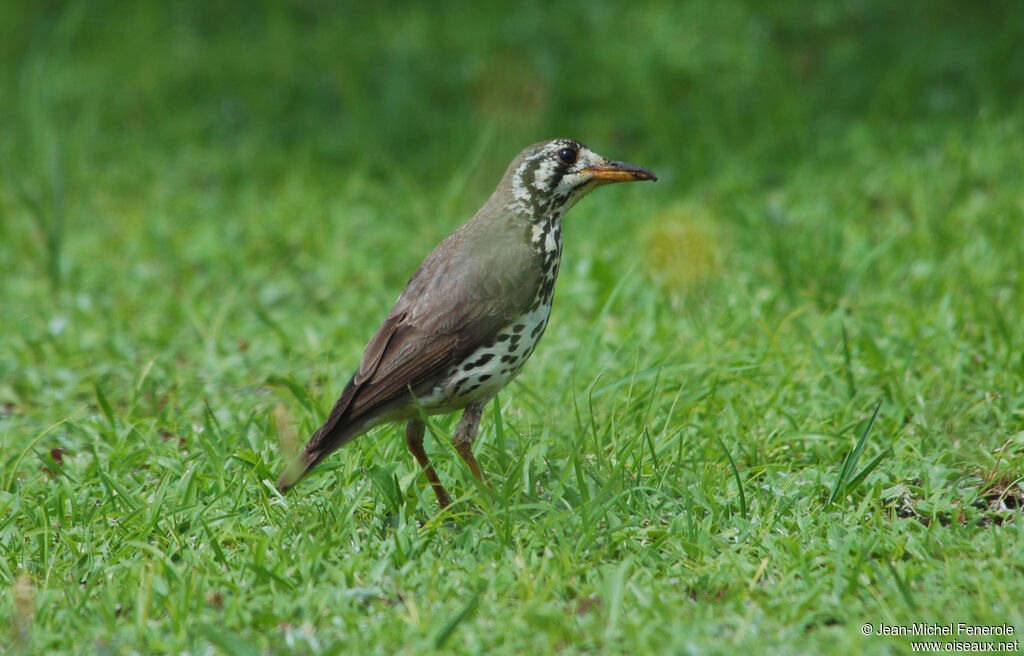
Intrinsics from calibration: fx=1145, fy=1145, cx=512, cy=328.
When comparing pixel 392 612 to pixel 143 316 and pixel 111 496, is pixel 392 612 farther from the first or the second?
pixel 143 316

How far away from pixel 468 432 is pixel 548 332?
5.33 feet

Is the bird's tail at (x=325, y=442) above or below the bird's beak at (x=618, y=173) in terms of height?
below

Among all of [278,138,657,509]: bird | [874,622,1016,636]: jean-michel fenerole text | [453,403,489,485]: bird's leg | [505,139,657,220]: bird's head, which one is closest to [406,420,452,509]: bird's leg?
[278,138,657,509]: bird

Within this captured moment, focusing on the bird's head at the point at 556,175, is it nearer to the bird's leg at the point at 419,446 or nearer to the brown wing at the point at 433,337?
the brown wing at the point at 433,337

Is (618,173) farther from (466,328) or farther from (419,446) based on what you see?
(419,446)

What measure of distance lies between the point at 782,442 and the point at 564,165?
133 cm

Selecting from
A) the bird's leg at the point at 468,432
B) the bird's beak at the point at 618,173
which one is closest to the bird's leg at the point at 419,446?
the bird's leg at the point at 468,432

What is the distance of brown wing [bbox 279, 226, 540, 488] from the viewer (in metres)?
3.91

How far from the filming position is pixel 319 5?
10008 millimetres

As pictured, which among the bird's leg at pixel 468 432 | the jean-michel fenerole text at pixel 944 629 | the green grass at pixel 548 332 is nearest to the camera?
the jean-michel fenerole text at pixel 944 629

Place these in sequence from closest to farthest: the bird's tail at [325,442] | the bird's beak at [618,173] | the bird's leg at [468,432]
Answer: the bird's tail at [325,442], the bird's leg at [468,432], the bird's beak at [618,173]

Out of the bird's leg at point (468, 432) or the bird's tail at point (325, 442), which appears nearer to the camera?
Result: the bird's tail at point (325, 442)

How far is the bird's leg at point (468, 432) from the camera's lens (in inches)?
159

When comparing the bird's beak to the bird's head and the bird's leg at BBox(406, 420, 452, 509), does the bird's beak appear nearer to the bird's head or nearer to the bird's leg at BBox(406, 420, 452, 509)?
the bird's head
